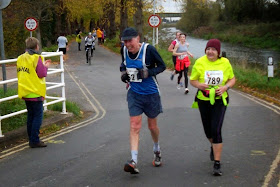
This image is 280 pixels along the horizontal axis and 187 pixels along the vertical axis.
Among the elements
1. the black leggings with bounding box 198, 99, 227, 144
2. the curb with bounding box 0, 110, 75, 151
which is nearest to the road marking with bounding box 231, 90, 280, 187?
the black leggings with bounding box 198, 99, 227, 144

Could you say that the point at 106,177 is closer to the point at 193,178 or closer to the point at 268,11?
the point at 193,178

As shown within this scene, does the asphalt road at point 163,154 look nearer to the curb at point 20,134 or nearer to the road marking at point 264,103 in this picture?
the road marking at point 264,103

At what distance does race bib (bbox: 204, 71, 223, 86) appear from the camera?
555cm

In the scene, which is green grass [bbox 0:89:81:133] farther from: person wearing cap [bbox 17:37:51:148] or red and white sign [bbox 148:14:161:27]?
red and white sign [bbox 148:14:161:27]

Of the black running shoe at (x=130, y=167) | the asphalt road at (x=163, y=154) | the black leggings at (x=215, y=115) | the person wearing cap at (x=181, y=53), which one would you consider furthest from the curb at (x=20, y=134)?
the person wearing cap at (x=181, y=53)

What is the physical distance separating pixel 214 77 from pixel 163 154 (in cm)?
175

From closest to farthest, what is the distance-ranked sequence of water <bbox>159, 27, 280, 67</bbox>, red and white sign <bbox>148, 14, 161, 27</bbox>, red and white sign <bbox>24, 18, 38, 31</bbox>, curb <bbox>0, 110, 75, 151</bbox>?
curb <bbox>0, 110, 75, 151</bbox>
red and white sign <bbox>24, 18, 38, 31</bbox>
red and white sign <bbox>148, 14, 161, 27</bbox>
water <bbox>159, 27, 280, 67</bbox>

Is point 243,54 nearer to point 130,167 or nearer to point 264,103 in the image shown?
point 264,103

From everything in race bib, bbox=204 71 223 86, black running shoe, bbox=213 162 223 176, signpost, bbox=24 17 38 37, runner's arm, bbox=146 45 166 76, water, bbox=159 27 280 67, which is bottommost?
water, bbox=159 27 280 67

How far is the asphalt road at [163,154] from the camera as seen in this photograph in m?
5.54

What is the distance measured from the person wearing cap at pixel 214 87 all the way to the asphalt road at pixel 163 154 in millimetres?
507

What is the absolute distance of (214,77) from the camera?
18.2ft

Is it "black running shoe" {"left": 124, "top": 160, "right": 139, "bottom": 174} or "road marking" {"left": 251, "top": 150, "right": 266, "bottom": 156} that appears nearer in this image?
"black running shoe" {"left": 124, "top": 160, "right": 139, "bottom": 174}

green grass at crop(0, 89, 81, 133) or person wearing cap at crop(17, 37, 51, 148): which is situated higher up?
person wearing cap at crop(17, 37, 51, 148)
